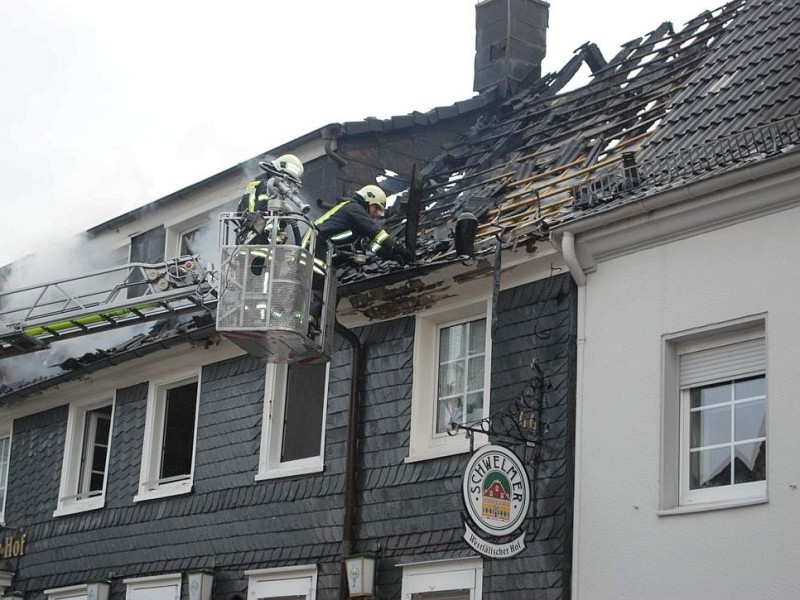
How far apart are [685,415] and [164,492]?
Answer: 7.94 meters

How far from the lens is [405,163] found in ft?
64.2

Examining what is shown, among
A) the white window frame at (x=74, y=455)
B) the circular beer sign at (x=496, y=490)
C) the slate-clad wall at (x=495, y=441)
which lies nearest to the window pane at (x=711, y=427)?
the slate-clad wall at (x=495, y=441)

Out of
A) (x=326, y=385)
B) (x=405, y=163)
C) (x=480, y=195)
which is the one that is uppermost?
(x=405, y=163)

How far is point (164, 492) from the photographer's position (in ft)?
60.9

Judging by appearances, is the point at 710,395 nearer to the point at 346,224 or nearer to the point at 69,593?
the point at 346,224

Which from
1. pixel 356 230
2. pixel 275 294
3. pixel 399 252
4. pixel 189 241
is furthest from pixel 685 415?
pixel 189 241

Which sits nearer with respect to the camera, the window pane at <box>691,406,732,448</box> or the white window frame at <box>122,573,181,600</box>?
the window pane at <box>691,406,732,448</box>

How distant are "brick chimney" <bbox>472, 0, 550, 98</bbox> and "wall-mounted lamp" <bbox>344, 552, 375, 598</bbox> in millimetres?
7888

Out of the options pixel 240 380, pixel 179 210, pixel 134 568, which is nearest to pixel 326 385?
pixel 240 380

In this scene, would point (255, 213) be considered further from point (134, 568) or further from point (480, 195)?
point (134, 568)

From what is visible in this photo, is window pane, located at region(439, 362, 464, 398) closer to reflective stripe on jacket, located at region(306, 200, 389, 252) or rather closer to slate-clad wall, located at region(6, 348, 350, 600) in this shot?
slate-clad wall, located at region(6, 348, 350, 600)

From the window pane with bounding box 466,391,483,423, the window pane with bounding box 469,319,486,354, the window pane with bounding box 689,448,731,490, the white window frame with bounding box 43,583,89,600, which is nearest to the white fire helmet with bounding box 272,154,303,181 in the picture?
the window pane with bounding box 469,319,486,354

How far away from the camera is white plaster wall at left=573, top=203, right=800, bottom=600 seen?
11516 millimetres

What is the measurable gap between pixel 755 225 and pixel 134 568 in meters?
9.50
